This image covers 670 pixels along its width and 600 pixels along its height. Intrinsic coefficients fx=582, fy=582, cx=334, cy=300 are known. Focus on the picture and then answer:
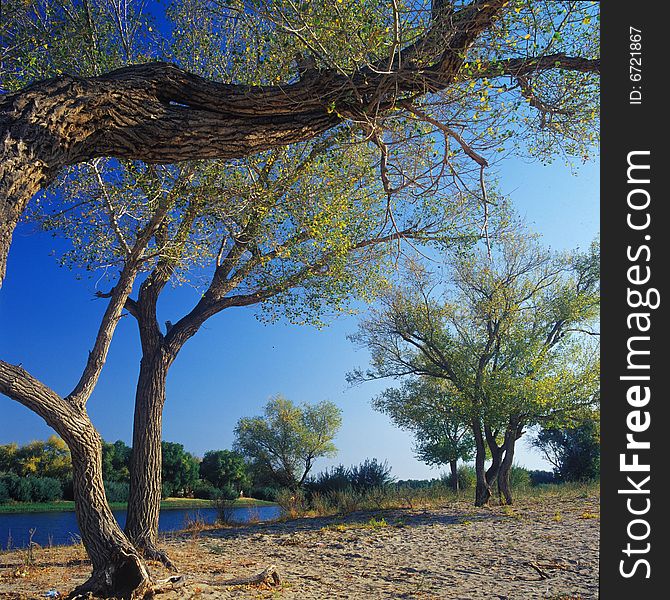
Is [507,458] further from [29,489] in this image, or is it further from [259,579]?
[29,489]

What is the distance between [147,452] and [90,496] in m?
3.15

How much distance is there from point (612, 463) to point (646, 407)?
14.5 inches

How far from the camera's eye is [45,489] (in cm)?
1292

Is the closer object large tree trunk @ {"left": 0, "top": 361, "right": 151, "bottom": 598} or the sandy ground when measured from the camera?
large tree trunk @ {"left": 0, "top": 361, "right": 151, "bottom": 598}

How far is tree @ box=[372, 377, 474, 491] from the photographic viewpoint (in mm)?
16750

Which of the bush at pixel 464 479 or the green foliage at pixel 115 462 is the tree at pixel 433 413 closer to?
the bush at pixel 464 479

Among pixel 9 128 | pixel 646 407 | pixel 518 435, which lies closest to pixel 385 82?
pixel 9 128

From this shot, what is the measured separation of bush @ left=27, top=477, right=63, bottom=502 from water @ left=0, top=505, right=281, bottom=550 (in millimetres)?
600

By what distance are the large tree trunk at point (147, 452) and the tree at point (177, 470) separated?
751 centimetres

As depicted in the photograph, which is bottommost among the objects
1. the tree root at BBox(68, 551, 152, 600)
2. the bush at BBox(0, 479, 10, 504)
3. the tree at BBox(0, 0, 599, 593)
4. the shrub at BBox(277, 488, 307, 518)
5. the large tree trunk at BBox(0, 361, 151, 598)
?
the shrub at BBox(277, 488, 307, 518)

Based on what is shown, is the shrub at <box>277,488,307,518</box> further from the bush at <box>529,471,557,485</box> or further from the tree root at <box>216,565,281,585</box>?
the bush at <box>529,471,557,485</box>

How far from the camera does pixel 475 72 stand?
15.3 ft

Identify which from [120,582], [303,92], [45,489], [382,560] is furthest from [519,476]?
[303,92]

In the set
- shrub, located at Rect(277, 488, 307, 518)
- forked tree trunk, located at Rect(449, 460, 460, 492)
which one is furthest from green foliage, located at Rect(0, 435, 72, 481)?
forked tree trunk, located at Rect(449, 460, 460, 492)
